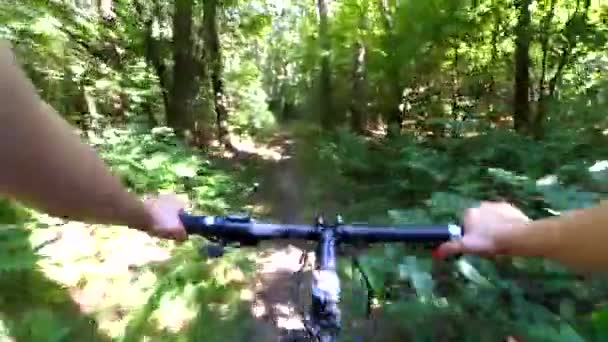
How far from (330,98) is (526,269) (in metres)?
13.0

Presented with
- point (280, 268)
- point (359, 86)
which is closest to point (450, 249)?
point (280, 268)

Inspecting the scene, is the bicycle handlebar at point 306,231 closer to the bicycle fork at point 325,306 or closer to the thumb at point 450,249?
the thumb at point 450,249

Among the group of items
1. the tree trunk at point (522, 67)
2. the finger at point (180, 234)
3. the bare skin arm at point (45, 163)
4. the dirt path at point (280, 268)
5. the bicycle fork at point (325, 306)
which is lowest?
the dirt path at point (280, 268)

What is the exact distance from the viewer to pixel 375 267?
2.75 meters

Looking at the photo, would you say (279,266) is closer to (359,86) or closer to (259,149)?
(359,86)

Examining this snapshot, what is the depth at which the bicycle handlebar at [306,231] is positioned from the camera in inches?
59.5

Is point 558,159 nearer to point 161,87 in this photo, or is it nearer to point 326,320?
point 326,320

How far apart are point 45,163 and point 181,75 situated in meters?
11.3

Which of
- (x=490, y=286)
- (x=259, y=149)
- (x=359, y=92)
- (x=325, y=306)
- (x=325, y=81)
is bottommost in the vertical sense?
(x=490, y=286)

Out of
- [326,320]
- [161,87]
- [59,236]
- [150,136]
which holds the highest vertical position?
[161,87]

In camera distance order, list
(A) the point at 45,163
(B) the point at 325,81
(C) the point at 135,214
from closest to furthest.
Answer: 1. (A) the point at 45,163
2. (C) the point at 135,214
3. (B) the point at 325,81

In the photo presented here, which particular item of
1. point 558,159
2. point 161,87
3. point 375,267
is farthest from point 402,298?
point 161,87

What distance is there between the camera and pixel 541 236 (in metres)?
1.20

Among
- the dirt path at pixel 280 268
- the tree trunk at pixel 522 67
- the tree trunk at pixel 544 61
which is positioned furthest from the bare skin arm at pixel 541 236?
the tree trunk at pixel 522 67
